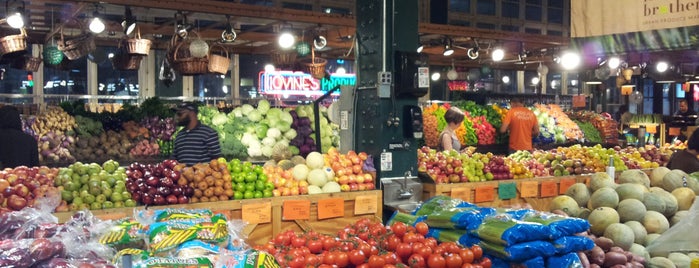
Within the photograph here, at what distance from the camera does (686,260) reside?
4047 millimetres

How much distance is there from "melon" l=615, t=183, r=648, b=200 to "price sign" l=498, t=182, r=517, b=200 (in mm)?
1476

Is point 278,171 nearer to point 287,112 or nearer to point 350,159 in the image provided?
point 350,159

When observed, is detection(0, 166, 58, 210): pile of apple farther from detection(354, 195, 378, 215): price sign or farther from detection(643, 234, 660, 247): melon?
detection(643, 234, 660, 247): melon

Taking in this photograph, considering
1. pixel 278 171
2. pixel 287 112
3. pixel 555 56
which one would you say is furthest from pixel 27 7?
pixel 555 56

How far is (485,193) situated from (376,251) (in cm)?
293

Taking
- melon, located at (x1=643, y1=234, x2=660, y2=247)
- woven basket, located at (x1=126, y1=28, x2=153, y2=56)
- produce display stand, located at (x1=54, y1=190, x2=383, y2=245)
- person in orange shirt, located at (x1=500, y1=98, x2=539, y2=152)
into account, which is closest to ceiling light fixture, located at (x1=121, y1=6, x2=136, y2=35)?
woven basket, located at (x1=126, y1=28, x2=153, y2=56)

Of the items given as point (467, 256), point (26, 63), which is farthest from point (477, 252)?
point (26, 63)

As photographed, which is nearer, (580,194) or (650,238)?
(650,238)

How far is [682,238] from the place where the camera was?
418 cm

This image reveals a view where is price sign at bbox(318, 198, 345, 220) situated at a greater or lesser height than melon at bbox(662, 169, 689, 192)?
lesser

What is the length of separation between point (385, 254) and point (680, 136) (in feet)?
41.4

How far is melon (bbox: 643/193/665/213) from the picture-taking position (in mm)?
4680

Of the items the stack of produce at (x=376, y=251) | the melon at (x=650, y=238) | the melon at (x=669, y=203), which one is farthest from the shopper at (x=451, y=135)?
the stack of produce at (x=376, y=251)

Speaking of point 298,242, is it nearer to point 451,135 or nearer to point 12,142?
point 12,142
